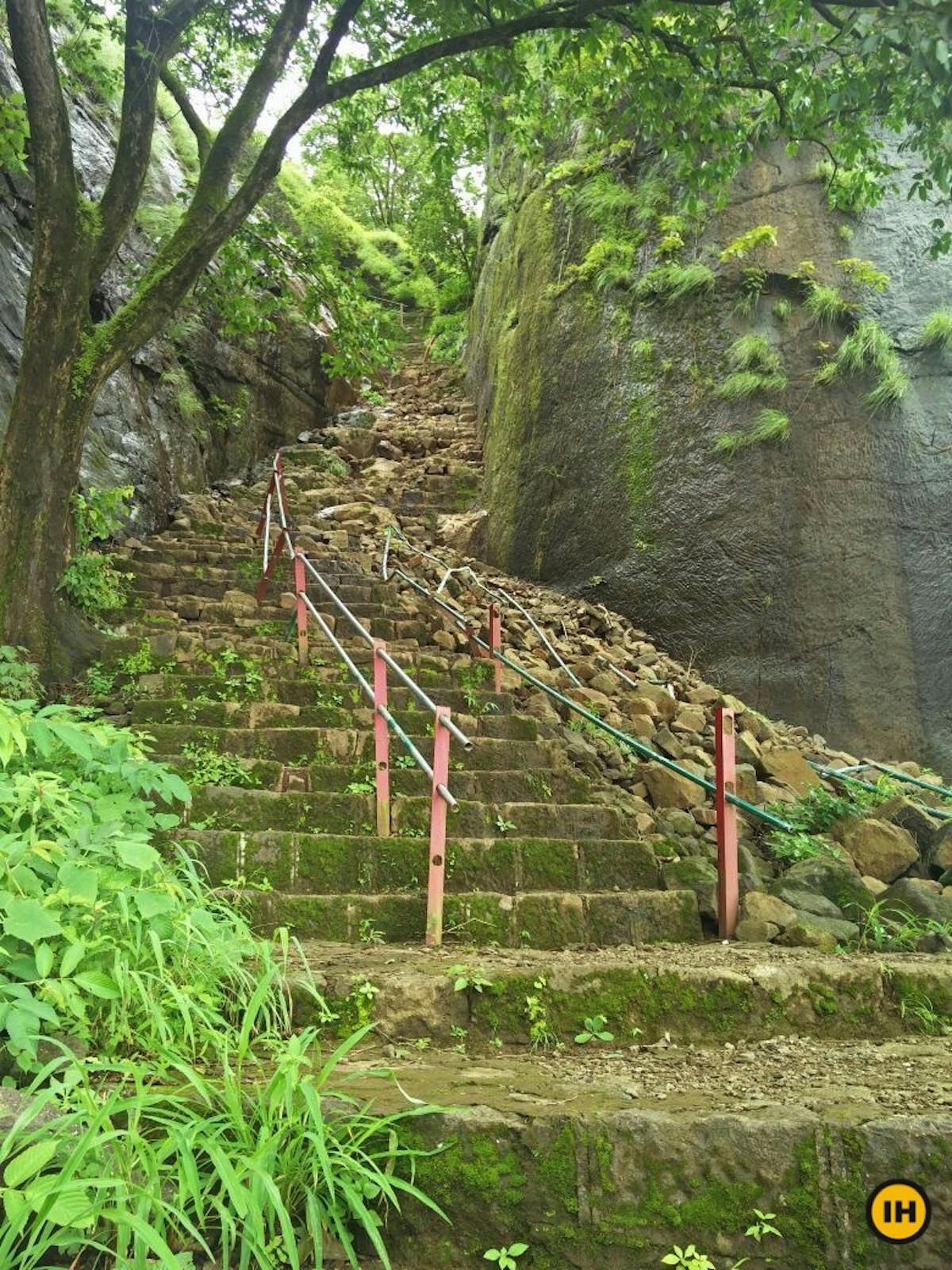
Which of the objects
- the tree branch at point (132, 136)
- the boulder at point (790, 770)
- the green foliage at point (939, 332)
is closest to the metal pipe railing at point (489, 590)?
the boulder at point (790, 770)

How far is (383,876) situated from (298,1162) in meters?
2.07

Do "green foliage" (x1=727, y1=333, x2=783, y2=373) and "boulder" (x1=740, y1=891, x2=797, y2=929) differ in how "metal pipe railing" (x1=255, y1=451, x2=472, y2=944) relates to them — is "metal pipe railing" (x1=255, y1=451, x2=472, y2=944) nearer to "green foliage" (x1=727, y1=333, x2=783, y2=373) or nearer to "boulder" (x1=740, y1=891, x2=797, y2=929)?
"boulder" (x1=740, y1=891, x2=797, y2=929)

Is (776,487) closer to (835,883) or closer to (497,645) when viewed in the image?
(497,645)

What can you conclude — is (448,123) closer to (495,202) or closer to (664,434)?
(664,434)

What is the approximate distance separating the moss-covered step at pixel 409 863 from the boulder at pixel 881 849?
1226mm

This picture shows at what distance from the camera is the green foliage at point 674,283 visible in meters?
8.28

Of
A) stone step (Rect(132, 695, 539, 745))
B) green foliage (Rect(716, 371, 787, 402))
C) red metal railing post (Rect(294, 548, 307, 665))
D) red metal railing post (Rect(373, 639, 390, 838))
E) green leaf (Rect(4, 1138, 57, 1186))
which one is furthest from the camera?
green foliage (Rect(716, 371, 787, 402))

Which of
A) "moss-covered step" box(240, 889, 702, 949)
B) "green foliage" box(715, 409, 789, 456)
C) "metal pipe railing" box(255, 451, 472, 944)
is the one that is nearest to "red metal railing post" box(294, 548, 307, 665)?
"metal pipe railing" box(255, 451, 472, 944)

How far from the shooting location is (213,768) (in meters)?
4.38

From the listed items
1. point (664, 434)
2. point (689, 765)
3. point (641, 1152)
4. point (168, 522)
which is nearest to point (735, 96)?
point (664, 434)

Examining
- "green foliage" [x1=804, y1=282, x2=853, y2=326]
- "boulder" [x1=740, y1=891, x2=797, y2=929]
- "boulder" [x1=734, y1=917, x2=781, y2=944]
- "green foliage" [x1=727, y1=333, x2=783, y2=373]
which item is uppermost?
"green foliage" [x1=804, y1=282, x2=853, y2=326]

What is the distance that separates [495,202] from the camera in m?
15.0

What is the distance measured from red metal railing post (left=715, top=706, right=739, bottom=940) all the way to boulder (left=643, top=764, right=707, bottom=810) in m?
1.38

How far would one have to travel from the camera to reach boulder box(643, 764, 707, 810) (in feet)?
16.9
